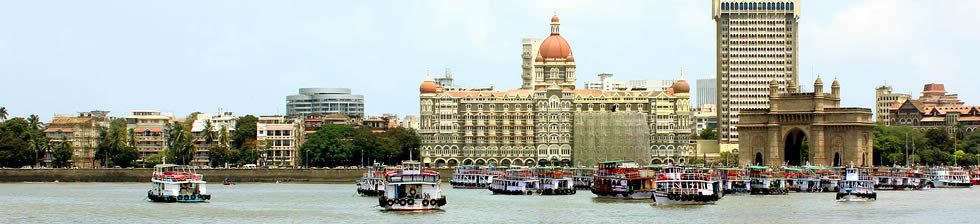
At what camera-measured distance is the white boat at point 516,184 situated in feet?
500

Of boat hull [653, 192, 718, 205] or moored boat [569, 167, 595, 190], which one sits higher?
moored boat [569, 167, 595, 190]

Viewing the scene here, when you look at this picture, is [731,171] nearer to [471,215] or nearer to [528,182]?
[528,182]

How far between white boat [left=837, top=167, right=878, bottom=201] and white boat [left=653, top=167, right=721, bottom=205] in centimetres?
1312

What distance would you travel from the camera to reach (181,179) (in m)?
128

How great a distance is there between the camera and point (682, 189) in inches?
4806

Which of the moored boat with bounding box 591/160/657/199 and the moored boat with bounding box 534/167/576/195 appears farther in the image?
the moored boat with bounding box 534/167/576/195

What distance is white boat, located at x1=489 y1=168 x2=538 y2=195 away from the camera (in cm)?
15225

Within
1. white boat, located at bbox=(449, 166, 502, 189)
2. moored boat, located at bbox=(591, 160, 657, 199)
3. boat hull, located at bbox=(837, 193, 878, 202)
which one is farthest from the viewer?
white boat, located at bbox=(449, 166, 502, 189)

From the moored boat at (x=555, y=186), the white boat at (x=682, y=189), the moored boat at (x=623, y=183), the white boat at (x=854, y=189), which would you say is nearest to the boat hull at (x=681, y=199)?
the white boat at (x=682, y=189)

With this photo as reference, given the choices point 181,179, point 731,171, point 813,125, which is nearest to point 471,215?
point 181,179

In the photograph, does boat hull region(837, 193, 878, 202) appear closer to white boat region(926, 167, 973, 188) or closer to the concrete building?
white boat region(926, 167, 973, 188)

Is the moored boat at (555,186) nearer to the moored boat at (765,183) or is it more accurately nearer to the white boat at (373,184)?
the white boat at (373,184)

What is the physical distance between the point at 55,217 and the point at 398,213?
74.7ft

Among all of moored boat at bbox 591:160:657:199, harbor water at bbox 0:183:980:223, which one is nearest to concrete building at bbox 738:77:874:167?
harbor water at bbox 0:183:980:223
